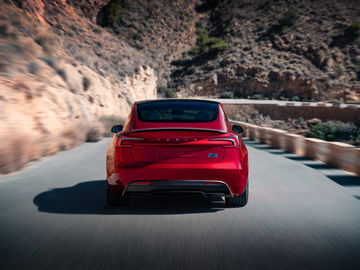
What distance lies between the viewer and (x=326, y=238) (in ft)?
14.9

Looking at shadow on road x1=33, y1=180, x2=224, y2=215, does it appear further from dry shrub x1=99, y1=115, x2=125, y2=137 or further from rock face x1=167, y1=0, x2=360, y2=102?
rock face x1=167, y1=0, x2=360, y2=102

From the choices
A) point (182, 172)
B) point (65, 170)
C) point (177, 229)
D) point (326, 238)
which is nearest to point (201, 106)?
point (182, 172)

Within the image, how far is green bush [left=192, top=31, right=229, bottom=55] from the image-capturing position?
7424cm

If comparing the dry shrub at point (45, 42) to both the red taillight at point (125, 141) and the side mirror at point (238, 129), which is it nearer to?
the side mirror at point (238, 129)

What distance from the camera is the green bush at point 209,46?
74238 mm

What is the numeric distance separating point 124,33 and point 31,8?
4411 cm

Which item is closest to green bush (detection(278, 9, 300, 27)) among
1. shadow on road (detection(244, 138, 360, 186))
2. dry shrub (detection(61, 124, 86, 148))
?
dry shrub (detection(61, 124, 86, 148))

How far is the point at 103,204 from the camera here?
19.7 ft

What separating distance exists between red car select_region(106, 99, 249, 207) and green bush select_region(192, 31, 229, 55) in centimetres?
7026

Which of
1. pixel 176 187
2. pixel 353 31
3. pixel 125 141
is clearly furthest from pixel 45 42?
pixel 353 31

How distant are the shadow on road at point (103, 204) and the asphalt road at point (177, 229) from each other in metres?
0.01

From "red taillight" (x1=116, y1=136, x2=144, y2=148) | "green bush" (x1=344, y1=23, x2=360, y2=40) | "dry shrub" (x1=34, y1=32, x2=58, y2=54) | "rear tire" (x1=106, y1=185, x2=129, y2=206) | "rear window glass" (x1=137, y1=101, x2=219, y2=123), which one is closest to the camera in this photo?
"red taillight" (x1=116, y1=136, x2=144, y2=148)

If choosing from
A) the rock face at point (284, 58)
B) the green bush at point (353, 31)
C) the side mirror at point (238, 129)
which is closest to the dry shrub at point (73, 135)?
the side mirror at point (238, 129)

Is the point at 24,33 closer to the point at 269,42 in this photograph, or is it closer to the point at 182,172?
the point at 182,172
